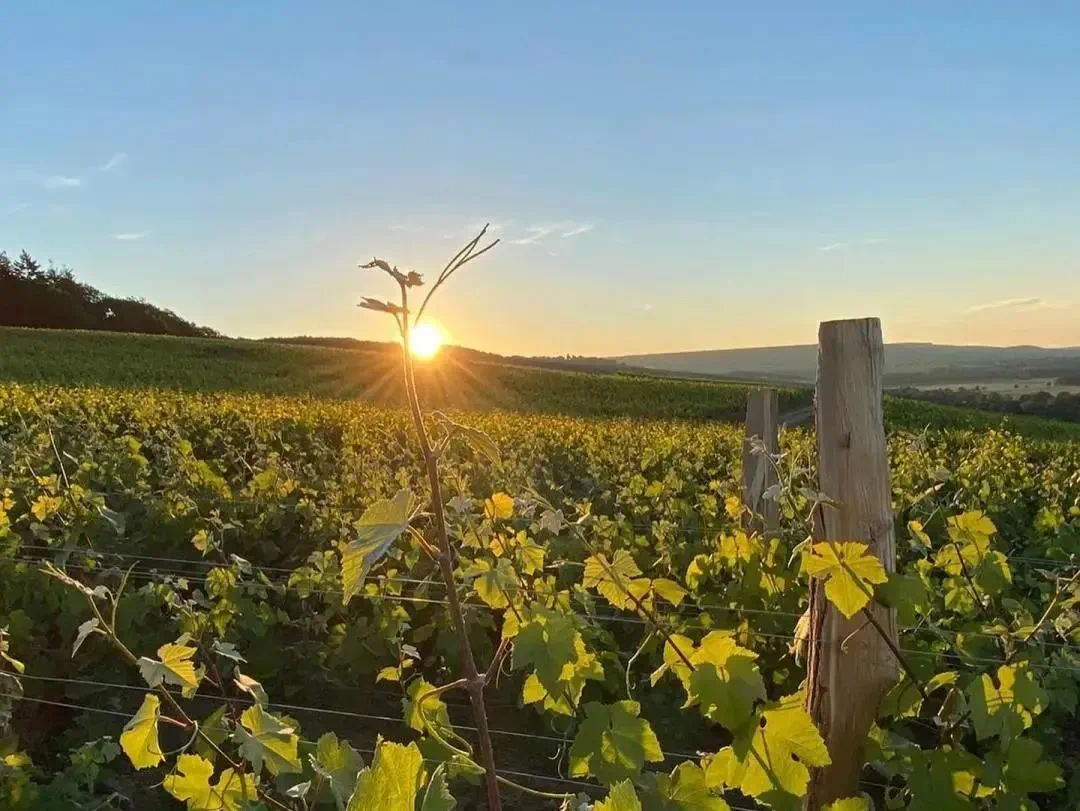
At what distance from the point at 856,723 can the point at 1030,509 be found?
570 cm

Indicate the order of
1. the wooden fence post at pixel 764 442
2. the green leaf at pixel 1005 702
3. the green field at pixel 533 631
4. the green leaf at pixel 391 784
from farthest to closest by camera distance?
the wooden fence post at pixel 764 442, the green leaf at pixel 1005 702, the green field at pixel 533 631, the green leaf at pixel 391 784

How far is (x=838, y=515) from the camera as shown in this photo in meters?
2.40

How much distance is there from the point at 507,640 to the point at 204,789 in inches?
29.4

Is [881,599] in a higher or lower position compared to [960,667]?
higher

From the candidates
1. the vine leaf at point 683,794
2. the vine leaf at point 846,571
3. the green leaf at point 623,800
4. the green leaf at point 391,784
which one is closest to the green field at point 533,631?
the vine leaf at point 683,794

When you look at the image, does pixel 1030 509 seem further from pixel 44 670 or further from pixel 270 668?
pixel 44 670

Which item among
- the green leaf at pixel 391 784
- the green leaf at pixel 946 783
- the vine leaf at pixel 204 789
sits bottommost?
the green leaf at pixel 946 783

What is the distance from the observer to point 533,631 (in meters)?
2.02

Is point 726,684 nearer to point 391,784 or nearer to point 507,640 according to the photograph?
point 507,640

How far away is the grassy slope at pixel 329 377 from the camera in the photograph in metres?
33.4

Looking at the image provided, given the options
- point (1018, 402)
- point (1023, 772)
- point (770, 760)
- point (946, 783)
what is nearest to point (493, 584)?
point (770, 760)

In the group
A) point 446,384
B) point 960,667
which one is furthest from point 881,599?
point 446,384

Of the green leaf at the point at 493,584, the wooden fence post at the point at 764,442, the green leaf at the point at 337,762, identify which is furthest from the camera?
the wooden fence post at the point at 764,442

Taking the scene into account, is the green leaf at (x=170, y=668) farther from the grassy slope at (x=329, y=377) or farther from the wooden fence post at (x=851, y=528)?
the grassy slope at (x=329, y=377)
